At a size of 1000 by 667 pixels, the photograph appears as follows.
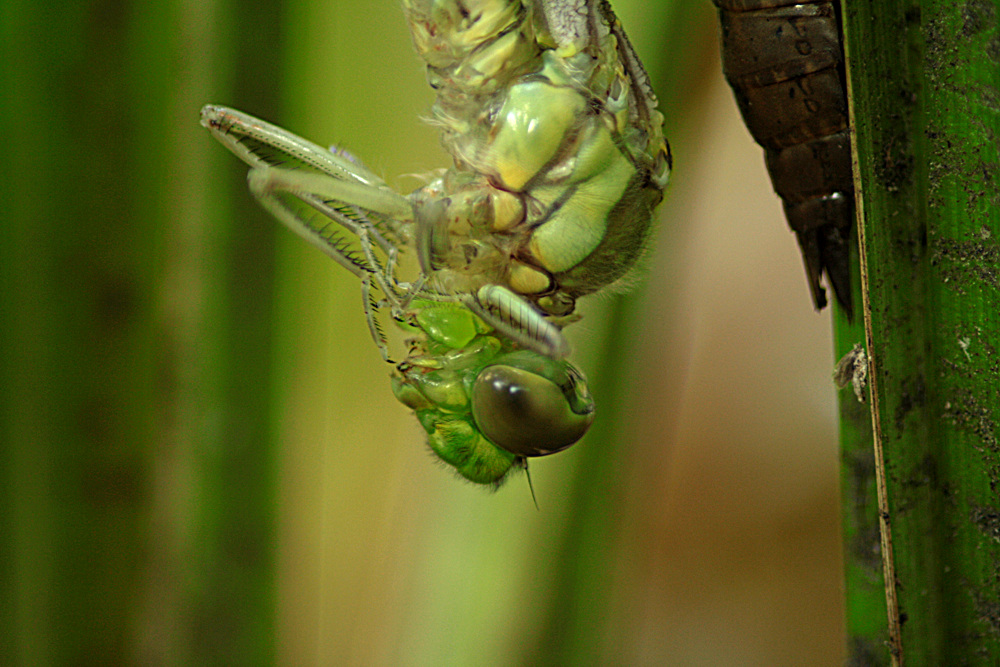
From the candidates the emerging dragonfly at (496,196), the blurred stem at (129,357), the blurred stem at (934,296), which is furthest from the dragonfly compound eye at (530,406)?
the blurred stem at (129,357)

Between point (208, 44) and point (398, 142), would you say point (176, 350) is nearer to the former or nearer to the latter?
point (208, 44)

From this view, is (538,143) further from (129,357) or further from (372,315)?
(129,357)

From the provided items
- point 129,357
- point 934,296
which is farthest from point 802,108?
point 129,357

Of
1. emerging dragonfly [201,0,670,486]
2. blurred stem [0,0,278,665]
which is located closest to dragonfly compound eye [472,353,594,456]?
emerging dragonfly [201,0,670,486]

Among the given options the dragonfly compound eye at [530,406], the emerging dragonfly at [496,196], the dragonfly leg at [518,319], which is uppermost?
the emerging dragonfly at [496,196]

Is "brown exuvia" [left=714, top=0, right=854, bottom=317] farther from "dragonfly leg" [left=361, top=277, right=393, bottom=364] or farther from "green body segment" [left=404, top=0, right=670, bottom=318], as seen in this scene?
"dragonfly leg" [left=361, top=277, right=393, bottom=364]

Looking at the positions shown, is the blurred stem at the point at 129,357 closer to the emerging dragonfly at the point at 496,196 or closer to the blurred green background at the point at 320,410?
the blurred green background at the point at 320,410
